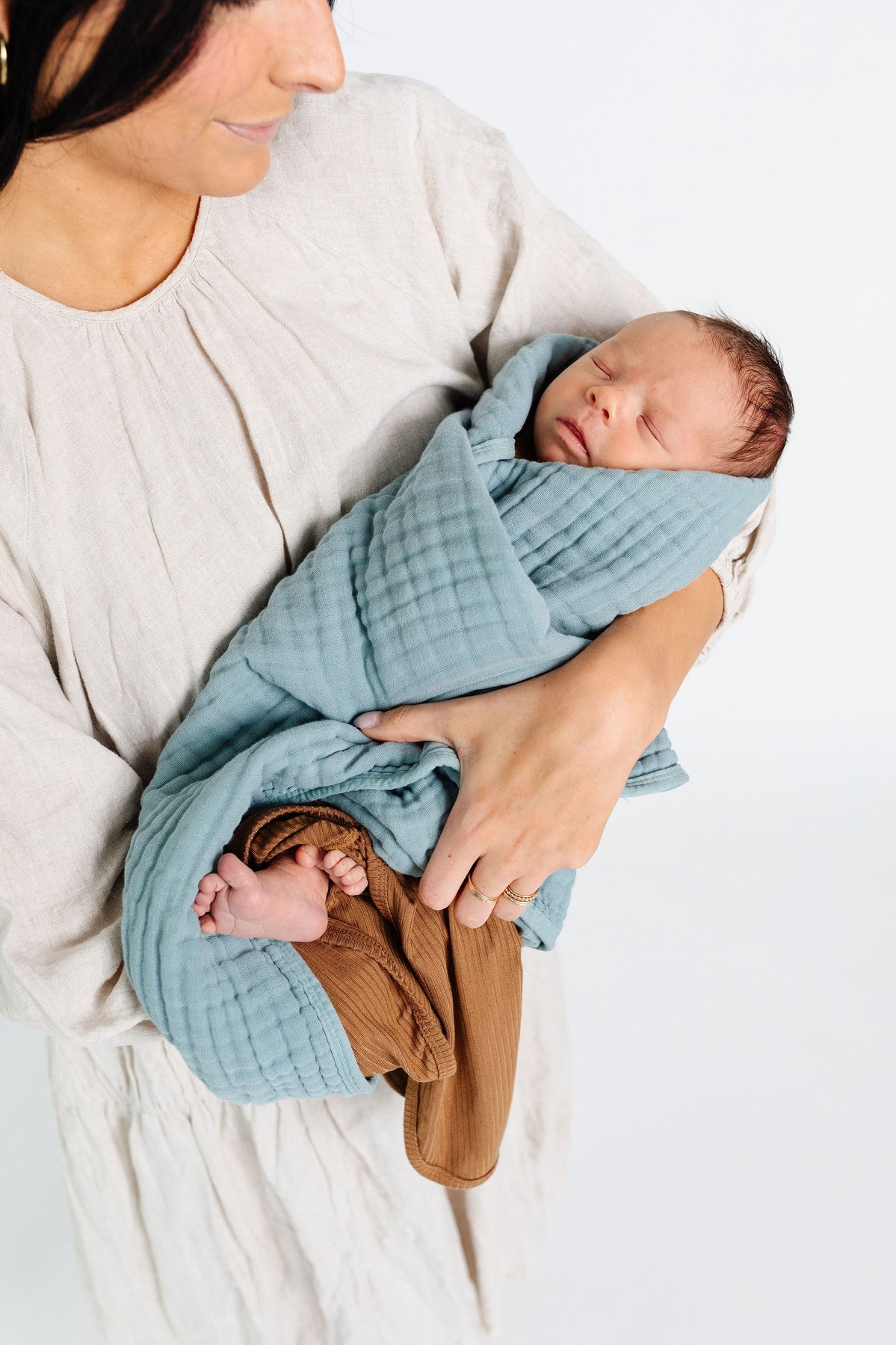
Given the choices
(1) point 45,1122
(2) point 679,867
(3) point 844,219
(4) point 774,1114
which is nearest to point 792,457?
(3) point 844,219

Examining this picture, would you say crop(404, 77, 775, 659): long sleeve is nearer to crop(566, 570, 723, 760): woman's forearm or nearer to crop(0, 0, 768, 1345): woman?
crop(0, 0, 768, 1345): woman

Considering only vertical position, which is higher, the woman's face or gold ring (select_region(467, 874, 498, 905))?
the woman's face

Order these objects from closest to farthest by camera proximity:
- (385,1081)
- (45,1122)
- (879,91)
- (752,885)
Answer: (385,1081), (879,91), (45,1122), (752,885)

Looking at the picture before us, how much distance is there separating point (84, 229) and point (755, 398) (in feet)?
2.20

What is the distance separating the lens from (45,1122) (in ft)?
6.39

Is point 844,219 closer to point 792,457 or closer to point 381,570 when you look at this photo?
point 792,457

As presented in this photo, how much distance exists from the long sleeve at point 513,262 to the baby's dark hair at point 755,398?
0.31 feet

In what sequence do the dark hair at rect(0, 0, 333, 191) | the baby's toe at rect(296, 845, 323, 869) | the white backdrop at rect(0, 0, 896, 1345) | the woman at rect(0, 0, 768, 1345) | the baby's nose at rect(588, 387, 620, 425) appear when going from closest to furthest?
the dark hair at rect(0, 0, 333, 191)
the woman at rect(0, 0, 768, 1345)
the baby's toe at rect(296, 845, 323, 869)
the baby's nose at rect(588, 387, 620, 425)
the white backdrop at rect(0, 0, 896, 1345)

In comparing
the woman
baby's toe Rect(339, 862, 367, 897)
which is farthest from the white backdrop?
baby's toe Rect(339, 862, 367, 897)

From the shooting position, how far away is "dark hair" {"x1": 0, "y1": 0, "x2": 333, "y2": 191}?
2.49ft

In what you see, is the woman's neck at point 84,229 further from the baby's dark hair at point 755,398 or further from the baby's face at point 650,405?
the baby's dark hair at point 755,398

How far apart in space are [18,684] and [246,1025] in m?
0.35

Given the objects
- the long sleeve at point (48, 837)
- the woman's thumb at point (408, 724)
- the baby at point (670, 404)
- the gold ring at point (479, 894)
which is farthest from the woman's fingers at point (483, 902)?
the baby at point (670, 404)

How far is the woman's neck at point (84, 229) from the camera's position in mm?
926
